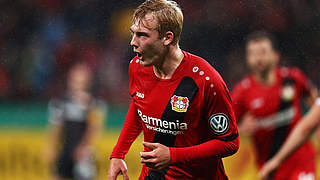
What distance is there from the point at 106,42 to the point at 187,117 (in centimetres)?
218

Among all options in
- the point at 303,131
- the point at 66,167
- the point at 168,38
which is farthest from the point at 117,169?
the point at 66,167

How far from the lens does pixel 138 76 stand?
318 centimetres

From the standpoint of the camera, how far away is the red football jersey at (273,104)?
201 inches

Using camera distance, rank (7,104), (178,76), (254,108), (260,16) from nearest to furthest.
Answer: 1. (178,76)
2. (260,16)
3. (254,108)
4. (7,104)

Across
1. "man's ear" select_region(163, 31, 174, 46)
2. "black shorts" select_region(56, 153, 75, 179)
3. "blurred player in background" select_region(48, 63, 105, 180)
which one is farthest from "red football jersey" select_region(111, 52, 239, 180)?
"black shorts" select_region(56, 153, 75, 179)

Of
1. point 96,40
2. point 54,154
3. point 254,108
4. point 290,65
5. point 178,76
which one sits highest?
point 178,76

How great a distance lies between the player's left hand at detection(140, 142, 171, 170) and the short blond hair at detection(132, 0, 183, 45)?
0.60 metres


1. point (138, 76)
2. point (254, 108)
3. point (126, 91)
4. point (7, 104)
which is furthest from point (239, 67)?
point (7, 104)

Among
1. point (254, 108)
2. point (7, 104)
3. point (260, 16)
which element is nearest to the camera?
point (260, 16)

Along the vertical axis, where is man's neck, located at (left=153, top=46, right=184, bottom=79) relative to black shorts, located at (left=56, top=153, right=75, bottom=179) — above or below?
above

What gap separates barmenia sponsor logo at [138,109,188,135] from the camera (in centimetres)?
300

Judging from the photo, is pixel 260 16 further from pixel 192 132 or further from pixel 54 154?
pixel 54 154

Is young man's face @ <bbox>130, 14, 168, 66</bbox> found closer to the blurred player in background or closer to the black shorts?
the blurred player in background

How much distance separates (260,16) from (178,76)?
6.76 feet
